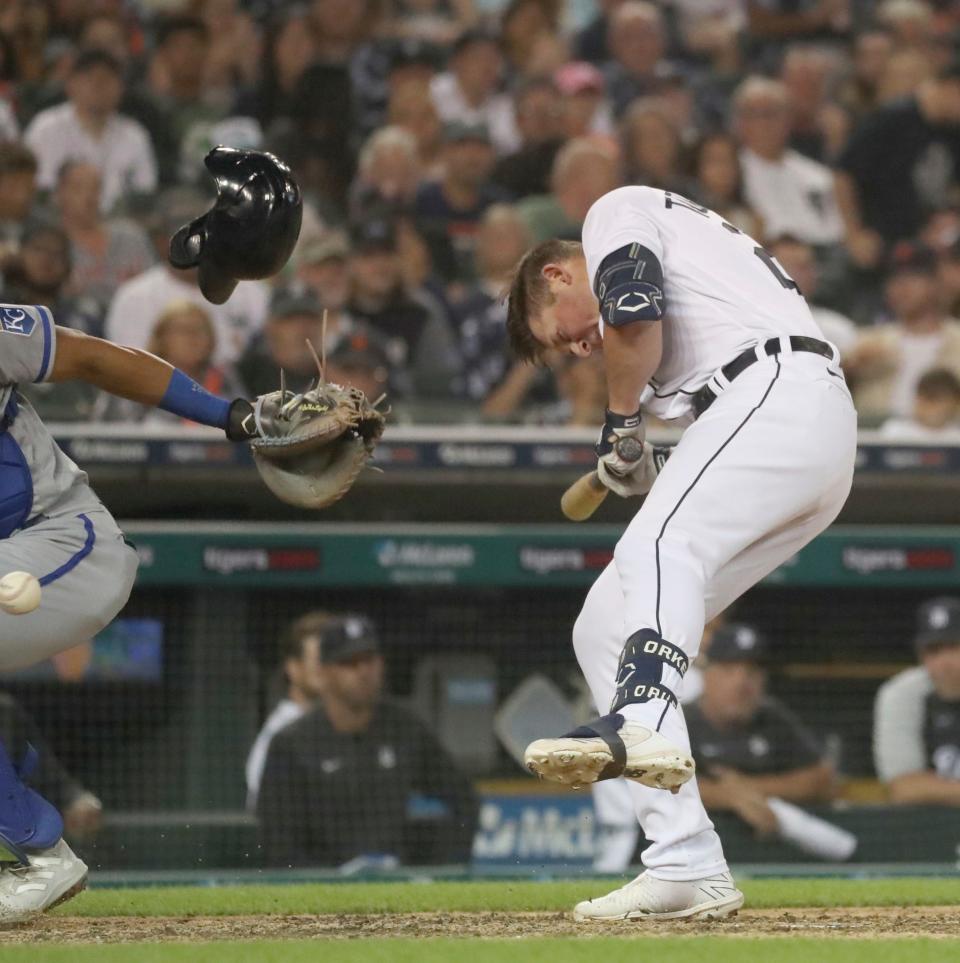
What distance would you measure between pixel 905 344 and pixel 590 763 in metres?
5.41

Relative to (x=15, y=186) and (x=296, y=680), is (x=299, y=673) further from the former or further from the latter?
(x=15, y=186)

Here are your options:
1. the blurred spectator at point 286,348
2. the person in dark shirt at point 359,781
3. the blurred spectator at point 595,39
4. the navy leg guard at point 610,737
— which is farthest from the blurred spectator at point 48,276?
the navy leg guard at point 610,737

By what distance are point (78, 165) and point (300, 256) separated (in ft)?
3.54

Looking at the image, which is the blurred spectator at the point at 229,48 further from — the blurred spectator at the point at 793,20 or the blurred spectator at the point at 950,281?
the blurred spectator at the point at 950,281

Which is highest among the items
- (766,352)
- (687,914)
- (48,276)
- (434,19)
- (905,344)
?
(434,19)

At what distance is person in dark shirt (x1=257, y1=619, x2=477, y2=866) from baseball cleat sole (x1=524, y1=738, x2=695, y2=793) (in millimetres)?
3176

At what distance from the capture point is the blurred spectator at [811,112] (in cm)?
977

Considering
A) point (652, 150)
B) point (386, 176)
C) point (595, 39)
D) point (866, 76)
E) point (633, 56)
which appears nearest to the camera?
point (386, 176)

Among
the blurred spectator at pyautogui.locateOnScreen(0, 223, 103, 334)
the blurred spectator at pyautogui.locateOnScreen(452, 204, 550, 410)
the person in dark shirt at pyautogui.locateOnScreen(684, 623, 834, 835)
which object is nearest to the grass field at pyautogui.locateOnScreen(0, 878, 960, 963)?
the person in dark shirt at pyautogui.locateOnScreen(684, 623, 834, 835)

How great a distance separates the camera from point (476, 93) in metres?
9.32

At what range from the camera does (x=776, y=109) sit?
9273 mm

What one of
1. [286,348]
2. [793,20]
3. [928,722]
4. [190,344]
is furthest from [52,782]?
[793,20]

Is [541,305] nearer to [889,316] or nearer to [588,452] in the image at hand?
[588,452]

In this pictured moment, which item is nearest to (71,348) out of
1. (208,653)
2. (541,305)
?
(541,305)
